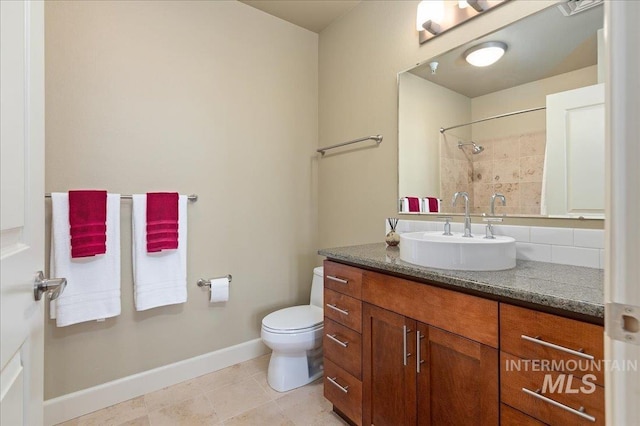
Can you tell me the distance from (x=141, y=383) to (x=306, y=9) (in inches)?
110

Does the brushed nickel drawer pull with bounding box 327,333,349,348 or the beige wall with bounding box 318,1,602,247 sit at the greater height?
the beige wall with bounding box 318,1,602,247

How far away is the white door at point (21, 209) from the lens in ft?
1.81

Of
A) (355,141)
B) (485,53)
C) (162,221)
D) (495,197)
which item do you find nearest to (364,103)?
(355,141)

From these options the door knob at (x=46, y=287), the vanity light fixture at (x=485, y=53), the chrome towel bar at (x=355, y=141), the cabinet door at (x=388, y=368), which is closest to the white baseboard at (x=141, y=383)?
the cabinet door at (x=388, y=368)

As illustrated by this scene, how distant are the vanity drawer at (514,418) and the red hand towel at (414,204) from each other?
110 cm

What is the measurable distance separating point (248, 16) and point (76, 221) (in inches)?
71.4

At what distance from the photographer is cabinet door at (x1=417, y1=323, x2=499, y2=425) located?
944 millimetres

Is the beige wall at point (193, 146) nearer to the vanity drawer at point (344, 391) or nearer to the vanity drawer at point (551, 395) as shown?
the vanity drawer at point (344, 391)

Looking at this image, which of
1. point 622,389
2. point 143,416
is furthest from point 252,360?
point 622,389

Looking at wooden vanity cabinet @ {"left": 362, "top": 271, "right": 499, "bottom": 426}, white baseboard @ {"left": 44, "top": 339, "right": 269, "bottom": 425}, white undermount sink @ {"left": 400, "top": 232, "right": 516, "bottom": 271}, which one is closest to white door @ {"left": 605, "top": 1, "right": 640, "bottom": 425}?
wooden vanity cabinet @ {"left": 362, "top": 271, "right": 499, "bottom": 426}

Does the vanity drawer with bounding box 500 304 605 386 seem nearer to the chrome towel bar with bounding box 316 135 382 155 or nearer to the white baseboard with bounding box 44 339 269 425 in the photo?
the chrome towel bar with bounding box 316 135 382 155

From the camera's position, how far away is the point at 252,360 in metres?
2.24

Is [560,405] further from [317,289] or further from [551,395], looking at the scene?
[317,289]

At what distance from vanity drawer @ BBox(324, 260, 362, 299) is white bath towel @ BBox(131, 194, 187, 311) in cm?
96
